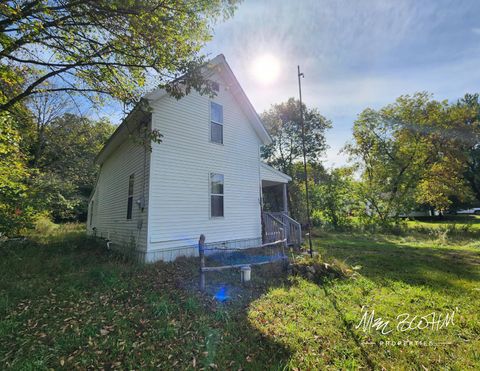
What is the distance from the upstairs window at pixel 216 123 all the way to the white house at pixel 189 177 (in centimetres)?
4

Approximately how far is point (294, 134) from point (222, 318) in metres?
19.3

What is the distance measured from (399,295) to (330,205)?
1396cm

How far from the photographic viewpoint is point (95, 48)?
527 cm

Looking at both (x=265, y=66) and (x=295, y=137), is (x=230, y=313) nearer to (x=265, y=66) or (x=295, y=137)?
(x=265, y=66)

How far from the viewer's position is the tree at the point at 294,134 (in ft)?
68.6

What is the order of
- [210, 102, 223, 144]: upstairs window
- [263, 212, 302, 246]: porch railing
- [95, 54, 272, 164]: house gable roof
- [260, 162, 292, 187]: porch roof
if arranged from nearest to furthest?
1. [95, 54, 272, 164]: house gable roof
2. [210, 102, 223, 144]: upstairs window
3. [263, 212, 302, 246]: porch railing
4. [260, 162, 292, 187]: porch roof

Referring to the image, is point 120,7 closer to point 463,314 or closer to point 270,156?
point 463,314

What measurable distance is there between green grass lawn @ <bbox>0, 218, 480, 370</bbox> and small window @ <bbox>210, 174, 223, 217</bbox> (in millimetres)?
2660

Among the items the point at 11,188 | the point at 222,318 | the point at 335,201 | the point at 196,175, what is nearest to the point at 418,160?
the point at 335,201

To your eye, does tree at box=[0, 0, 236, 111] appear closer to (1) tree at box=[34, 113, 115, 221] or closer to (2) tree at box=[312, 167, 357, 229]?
(1) tree at box=[34, 113, 115, 221]

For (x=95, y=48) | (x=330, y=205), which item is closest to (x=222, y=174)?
(x=95, y=48)

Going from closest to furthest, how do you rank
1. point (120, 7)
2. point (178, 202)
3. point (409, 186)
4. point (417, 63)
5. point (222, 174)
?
point (120, 7) → point (178, 202) → point (417, 63) → point (222, 174) → point (409, 186)

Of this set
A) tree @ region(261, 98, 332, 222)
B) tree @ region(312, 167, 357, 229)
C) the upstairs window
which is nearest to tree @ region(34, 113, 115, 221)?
the upstairs window

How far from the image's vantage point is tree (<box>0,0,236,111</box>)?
14.4ft
